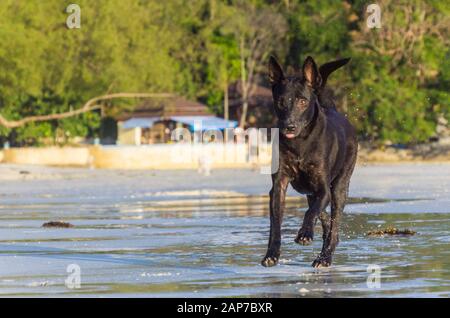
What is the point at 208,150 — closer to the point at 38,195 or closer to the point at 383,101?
the point at 383,101

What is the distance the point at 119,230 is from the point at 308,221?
7.73 m

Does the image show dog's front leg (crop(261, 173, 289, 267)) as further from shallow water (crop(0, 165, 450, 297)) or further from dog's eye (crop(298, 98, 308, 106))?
dog's eye (crop(298, 98, 308, 106))

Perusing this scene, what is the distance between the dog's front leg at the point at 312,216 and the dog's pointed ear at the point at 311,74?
111cm

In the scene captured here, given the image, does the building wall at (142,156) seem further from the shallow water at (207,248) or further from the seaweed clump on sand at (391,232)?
the seaweed clump on sand at (391,232)

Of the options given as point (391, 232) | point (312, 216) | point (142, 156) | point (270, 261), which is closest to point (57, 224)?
point (391, 232)

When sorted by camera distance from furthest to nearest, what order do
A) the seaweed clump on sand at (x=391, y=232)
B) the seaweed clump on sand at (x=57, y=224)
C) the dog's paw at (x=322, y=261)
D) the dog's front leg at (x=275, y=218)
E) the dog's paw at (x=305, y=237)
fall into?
the seaweed clump on sand at (x=57, y=224) < the seaweed clump on sand at (x=391, y=232) < the dog's paw at (x=322, y=261) < the dog's front leg at (x=275, y=218) < the dog's paw at (x=305, y=237)

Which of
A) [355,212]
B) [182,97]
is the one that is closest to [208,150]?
[182,97]

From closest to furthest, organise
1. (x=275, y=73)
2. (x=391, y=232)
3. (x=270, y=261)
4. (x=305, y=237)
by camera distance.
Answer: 1. (x=305, y=237)
2. (x=270, y=261)
3. (x=275, y=73)
4. (x=391, y=232)

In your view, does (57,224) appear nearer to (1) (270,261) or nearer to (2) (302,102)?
(1) (270,261)

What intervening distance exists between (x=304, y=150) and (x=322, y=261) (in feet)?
3.97

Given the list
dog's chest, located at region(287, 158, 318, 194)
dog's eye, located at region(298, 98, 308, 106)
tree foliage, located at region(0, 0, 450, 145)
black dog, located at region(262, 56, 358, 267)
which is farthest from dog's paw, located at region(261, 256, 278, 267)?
tree foliage, located at region(0, 0, 450, 145)

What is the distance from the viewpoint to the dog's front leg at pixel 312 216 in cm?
1452

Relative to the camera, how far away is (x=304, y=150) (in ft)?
48.8

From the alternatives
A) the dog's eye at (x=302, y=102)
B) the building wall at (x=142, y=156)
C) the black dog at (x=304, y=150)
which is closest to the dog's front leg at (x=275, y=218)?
the black dog at (x=304, y=150)
